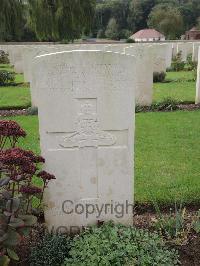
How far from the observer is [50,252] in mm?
2973

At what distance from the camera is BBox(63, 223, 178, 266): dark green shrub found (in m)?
2.80

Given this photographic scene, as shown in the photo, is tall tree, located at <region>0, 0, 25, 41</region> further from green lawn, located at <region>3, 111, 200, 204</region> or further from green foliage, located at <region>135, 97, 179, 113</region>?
green lawn, located at <region>3, 111, 200, 204</region>

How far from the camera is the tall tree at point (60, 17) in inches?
995

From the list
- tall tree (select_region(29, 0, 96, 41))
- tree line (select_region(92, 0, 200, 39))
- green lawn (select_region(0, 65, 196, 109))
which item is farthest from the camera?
tree line (select_region(92, 0, 200, 39))

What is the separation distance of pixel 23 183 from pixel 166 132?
13.4 feet

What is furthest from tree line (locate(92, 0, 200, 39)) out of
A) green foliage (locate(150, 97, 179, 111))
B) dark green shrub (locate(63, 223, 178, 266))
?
dark green shrub (locate(63, 223, 178, 266))

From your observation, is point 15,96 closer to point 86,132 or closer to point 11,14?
point 86,132

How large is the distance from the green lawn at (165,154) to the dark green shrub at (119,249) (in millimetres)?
1055

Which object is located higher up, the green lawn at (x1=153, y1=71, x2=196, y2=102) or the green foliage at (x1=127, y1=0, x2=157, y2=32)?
the green foliage at (x1=127, y1=0, x2=157, y2=32)

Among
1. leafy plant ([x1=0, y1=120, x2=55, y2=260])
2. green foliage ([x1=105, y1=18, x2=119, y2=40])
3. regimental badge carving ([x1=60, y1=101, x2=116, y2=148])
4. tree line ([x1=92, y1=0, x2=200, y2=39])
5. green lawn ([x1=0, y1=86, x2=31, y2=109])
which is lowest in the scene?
green lawn ([x1=0, y1=86, x2=31, y2=109])

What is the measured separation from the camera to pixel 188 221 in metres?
3.62

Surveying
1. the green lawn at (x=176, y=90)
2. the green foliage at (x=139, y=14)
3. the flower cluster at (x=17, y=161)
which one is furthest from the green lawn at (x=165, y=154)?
the green foliage at (x=139, y=14)

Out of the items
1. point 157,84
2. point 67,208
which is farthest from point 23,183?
point 157,84

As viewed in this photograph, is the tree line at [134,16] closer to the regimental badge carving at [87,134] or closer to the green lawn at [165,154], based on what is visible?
the green lawn at [165,154]
